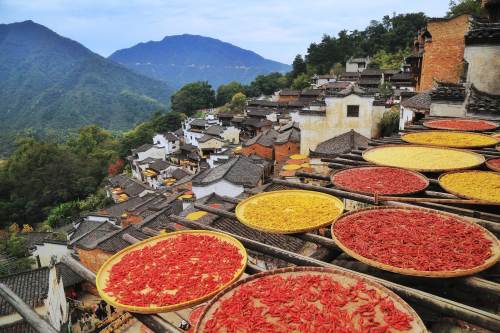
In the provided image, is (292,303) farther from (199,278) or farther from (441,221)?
(441,221)

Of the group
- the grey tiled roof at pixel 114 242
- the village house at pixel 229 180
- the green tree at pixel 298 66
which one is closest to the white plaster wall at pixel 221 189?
the village house at pixel 229 180

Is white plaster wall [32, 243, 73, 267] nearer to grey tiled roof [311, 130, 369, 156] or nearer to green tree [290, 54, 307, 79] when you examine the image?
grey tiled roof [311, 130, 369, 156]

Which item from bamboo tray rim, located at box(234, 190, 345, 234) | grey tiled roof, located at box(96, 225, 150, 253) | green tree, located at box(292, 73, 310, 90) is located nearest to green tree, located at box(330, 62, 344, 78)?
green tree, located at box(292, 73, 310, 90)

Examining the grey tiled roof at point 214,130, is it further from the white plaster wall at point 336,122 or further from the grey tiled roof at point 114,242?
the grey tiled roof at point 114,242

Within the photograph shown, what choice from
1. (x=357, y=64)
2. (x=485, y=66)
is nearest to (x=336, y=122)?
(x=485, y=66)

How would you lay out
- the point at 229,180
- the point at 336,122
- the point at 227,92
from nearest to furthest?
Answer: the point at 229,180 → the point at 336,122 → the point at 227,92

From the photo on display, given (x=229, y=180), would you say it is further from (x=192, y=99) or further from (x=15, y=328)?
(x=192, y=99)
